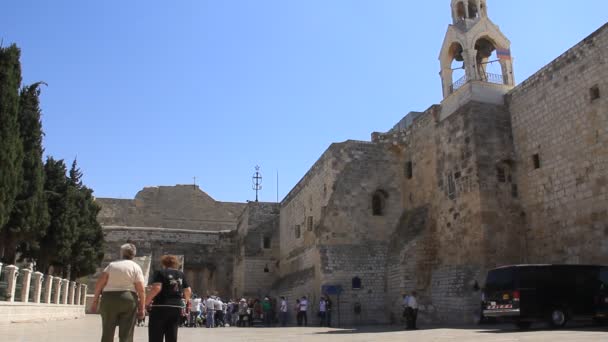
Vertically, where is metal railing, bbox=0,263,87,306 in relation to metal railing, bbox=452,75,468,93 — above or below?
below

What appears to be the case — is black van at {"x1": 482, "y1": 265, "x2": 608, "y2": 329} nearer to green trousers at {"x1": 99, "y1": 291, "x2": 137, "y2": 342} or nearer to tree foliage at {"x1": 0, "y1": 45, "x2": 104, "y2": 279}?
green trousers at {"x1": 99, "y1": 291, "x2": 137, "y2": 342}

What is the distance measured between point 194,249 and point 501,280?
24.9 m

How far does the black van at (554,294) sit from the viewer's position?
11.6 meters

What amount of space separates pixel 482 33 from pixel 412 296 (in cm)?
941

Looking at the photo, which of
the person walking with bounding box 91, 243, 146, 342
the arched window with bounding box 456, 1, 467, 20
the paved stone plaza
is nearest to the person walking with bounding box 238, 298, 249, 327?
the paved stone plaza

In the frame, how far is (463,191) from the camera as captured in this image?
17406mm

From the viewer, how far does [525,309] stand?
38.1 feet

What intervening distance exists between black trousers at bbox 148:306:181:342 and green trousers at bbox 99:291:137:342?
256 mm

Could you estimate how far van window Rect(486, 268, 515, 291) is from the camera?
1201 centimetres

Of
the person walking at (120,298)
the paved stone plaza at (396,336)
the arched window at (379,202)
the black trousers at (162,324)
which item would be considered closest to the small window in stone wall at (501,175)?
the paved stone plaza at (396,336)

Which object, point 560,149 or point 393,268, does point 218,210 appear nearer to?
point 393,268

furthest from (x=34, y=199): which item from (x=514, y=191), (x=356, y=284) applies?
(x=514, y=191)

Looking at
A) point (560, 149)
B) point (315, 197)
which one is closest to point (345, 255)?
point (315, 197)

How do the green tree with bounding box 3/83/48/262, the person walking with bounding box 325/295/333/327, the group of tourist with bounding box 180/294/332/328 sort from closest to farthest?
the green tree with bounding box 3/83/48/262 → the person walking with bounding box 325/295/333/327 → the group of tourist with bounding box 180/294/332/328
